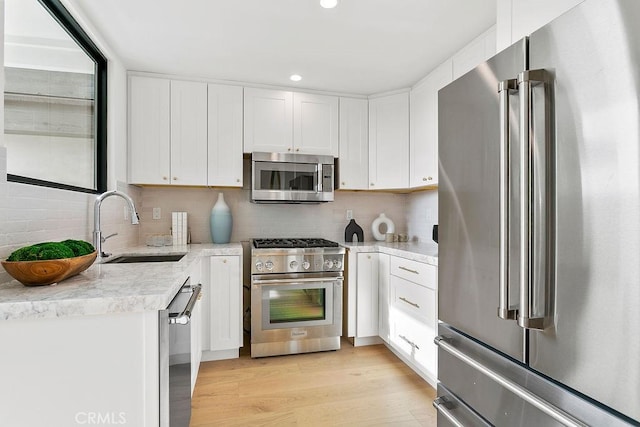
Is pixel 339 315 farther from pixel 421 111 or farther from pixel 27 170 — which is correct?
pixel 27 170

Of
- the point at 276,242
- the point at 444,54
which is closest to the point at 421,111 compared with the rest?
the point at 444,54

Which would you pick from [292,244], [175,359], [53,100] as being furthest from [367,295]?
[53,100]

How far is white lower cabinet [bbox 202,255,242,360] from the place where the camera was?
2.60 meters

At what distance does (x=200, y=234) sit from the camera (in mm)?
3139

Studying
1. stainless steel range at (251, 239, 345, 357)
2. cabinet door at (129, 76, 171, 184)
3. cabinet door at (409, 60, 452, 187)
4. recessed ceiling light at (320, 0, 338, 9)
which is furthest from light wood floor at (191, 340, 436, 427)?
recessed ceiling light at (320, 0, 338, 9)

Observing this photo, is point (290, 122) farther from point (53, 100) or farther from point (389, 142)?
point (53, 100)

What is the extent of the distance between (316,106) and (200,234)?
1630mm

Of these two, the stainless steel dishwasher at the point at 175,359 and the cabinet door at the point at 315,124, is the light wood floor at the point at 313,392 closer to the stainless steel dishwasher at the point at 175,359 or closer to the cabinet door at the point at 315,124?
the stainless steel dishwasher at the point at 175,359

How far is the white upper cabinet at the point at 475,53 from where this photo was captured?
2.05m

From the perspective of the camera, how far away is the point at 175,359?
130cm

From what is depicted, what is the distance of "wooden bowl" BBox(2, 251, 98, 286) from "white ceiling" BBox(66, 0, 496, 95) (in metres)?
1.50

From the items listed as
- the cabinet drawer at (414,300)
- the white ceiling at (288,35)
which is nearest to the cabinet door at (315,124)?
the white ceiling at (288,35)

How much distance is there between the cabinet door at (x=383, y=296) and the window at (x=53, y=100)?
7.31 ft

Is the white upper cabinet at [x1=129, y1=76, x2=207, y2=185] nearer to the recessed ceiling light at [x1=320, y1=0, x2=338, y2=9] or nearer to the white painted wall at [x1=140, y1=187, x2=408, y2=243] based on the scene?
the white painted wall at [x1=140, y1=187, x2=408, y2=243]
